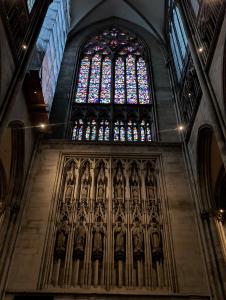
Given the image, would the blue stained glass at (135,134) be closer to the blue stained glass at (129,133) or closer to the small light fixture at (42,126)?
the blue stained glass at (129,133)

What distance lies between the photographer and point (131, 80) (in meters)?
14.2

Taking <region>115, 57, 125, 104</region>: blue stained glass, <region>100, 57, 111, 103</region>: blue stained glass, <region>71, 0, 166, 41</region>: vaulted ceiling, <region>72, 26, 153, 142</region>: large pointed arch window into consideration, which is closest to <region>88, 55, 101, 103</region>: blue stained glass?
<region>72, 26, 153, 142</region>: large pointed arch window

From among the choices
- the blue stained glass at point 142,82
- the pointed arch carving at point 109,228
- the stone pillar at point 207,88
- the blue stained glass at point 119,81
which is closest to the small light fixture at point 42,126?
the pointed arch carving at point 109,228

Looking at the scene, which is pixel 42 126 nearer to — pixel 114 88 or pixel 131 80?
pixel 114 88

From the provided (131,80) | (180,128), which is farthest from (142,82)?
(180,128)

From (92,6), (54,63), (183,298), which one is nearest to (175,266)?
(183,298)

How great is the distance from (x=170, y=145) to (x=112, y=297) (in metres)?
5.28

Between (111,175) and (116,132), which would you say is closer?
(111,175)

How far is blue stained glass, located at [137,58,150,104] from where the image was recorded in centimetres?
1335

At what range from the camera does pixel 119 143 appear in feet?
35.3

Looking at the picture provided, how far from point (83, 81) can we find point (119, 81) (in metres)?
1.59

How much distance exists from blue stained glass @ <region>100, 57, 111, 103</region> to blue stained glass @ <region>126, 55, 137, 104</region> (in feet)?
2.72

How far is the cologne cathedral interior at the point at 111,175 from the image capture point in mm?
7566

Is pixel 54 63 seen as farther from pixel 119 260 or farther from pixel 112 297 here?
pixel 112 297
